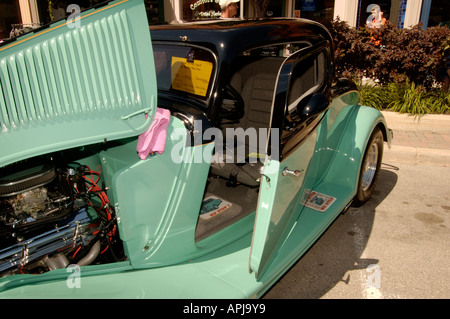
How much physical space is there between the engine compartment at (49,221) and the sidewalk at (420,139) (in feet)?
14.2

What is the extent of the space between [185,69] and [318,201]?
1.60m

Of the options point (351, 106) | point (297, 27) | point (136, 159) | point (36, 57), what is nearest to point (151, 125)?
point (136, 159)

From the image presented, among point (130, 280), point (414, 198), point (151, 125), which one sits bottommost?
point (414, 198)

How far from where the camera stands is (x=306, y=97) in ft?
9.25

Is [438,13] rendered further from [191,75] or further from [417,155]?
[191,75]

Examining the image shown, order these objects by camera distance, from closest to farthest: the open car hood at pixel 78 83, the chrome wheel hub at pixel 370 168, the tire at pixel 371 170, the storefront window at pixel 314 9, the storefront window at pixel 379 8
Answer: the open car hood at pixel 78 83 → the tire at pixel 371 170 → the chrome wheel hub at pixel 370 168 → the storefront window at pixel 379 8 → the storefront window at pixel 314 9

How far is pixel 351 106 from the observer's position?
3.78 metres

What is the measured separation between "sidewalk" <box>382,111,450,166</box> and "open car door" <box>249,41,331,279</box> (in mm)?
2949

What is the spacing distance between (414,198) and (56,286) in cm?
383

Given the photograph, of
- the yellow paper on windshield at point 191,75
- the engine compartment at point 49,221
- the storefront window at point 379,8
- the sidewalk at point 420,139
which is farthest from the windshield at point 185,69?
the storefront window at point 379,8

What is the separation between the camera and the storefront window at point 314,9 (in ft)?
32.5

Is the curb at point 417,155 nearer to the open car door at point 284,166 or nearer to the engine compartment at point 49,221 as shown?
the open car door at point 284,166

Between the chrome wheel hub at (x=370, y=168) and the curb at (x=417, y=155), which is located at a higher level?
the chrome wheel hub at (x=370, y=168)
